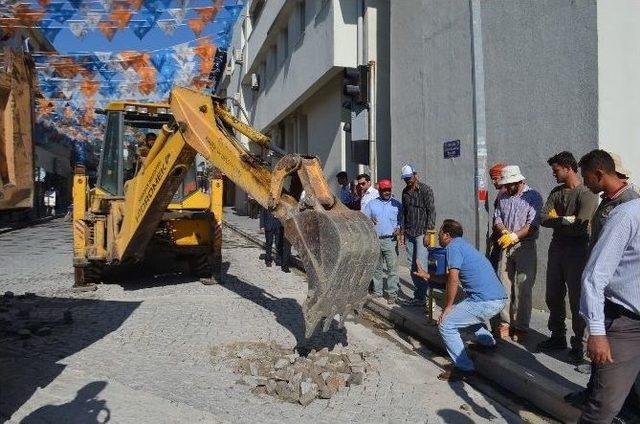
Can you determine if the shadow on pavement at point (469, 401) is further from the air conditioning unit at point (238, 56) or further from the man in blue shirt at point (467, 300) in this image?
the air conditioning unit at point (238, 56)

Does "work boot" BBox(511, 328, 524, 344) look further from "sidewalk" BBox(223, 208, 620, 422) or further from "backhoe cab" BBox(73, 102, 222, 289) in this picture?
"backhoe cab" BBox(73, 102, 222, 289)

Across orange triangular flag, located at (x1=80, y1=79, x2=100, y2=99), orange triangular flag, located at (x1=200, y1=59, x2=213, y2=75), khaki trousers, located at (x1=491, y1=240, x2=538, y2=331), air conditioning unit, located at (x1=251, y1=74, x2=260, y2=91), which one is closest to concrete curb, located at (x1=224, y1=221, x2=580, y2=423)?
khaki trousers, located at (x1=491, y1=240, x2=538, y2=331)

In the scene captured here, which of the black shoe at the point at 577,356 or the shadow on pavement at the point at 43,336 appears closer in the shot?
the shadow on pavement at the point at 43,336

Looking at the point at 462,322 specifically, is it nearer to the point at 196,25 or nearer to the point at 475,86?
the point at 475,86

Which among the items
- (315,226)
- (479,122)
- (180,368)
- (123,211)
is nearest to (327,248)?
(315,226)

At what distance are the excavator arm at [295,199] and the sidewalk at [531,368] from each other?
1.50 m

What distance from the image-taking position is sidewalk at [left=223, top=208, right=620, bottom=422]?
431 cm

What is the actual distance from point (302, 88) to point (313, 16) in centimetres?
204

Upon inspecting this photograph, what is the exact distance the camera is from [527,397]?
181 inches

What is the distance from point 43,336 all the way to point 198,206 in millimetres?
3741

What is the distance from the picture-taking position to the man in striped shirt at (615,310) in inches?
114

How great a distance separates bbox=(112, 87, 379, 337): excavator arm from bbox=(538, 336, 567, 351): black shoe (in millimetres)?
2092

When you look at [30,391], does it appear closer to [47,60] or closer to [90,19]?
[90,19]

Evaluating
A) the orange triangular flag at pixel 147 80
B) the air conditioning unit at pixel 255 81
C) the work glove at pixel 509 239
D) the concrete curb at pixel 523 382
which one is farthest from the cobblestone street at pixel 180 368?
the orange triangular flag at pixel 147 80
